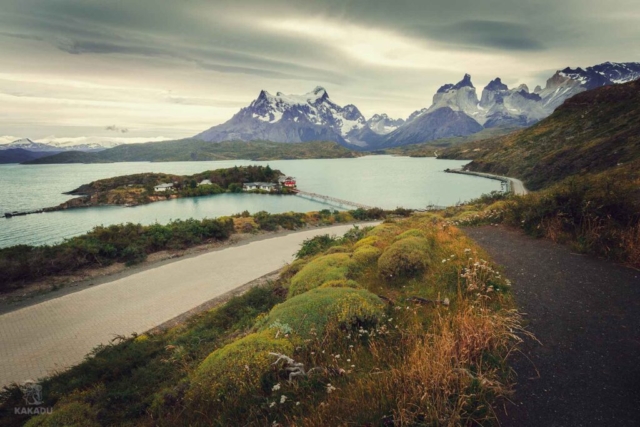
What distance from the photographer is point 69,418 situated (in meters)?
6.38

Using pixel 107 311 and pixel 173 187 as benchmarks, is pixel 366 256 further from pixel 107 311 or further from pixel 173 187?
→ pixel 173 187

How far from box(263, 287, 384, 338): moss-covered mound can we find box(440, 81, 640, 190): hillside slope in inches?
2648

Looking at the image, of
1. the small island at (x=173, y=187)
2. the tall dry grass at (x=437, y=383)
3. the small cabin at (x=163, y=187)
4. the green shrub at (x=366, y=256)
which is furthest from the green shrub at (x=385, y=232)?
the small cabin at (x=163, y=187)

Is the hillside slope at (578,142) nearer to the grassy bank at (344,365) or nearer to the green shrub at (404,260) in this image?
the green shrub at (404,260)

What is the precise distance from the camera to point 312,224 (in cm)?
5219

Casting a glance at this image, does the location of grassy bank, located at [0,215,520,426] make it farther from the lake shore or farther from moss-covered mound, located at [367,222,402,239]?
the lake shore

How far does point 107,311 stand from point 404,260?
1981 cm

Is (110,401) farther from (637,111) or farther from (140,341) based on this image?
(637,111)

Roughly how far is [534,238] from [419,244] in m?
4.83

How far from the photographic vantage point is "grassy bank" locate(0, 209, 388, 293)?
2520 cm

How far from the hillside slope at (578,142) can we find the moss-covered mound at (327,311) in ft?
221

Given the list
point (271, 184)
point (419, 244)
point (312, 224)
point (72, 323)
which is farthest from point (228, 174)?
point (419, 244)

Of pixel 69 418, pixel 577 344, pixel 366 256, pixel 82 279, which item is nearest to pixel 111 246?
pixel 82 279

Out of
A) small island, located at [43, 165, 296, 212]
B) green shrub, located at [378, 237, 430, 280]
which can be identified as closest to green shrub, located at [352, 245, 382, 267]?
green shrub, located at [378, 237, 430, 280]
